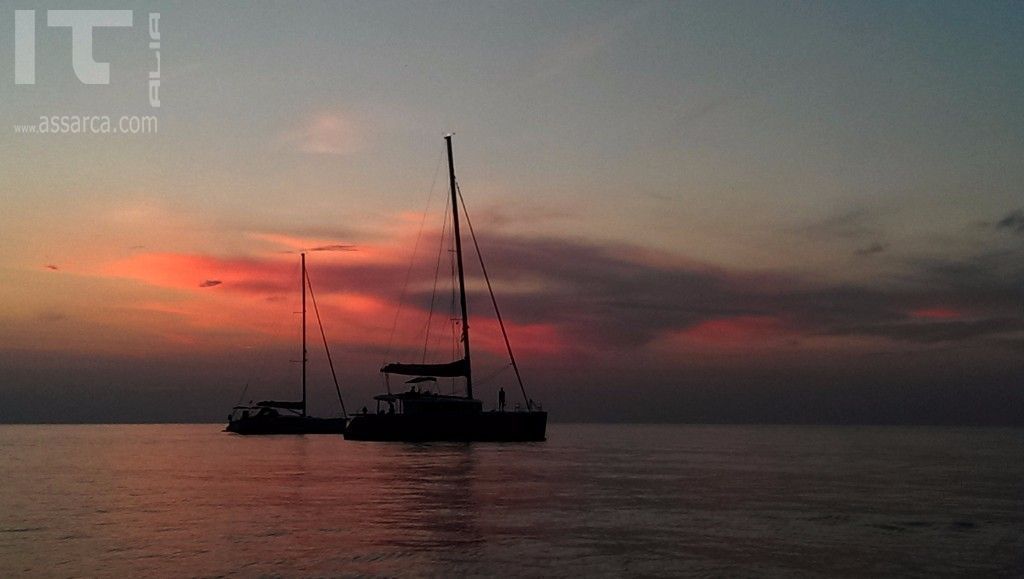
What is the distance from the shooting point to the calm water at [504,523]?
88.6 ft

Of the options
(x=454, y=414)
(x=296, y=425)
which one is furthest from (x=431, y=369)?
(x=296, y=425)

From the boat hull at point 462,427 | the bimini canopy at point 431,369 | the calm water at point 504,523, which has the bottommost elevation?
the calm water at point 504,523

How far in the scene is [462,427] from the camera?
8100 centimetres

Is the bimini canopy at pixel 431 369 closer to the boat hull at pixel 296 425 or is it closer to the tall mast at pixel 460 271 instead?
the tall mast at pixel 460 271

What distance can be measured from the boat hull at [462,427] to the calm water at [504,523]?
15836mm

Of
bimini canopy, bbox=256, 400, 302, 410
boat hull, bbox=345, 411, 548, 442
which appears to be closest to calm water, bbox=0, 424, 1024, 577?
boat hull, bbox=345, 411, 548, 442

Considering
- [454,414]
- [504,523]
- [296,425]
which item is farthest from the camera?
[296,425]

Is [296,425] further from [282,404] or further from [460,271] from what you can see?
[460,271]

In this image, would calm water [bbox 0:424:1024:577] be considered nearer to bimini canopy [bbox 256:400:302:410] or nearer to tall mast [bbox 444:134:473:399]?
tall mast [bbox 444:134:473:399]

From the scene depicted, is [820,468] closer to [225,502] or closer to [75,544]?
[225,502]

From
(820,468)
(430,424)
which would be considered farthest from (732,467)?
(430,424)

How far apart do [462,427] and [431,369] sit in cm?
617

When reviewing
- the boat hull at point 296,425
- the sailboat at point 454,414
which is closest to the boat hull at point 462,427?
the sailboat at point 454,414

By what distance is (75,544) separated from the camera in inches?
1217
